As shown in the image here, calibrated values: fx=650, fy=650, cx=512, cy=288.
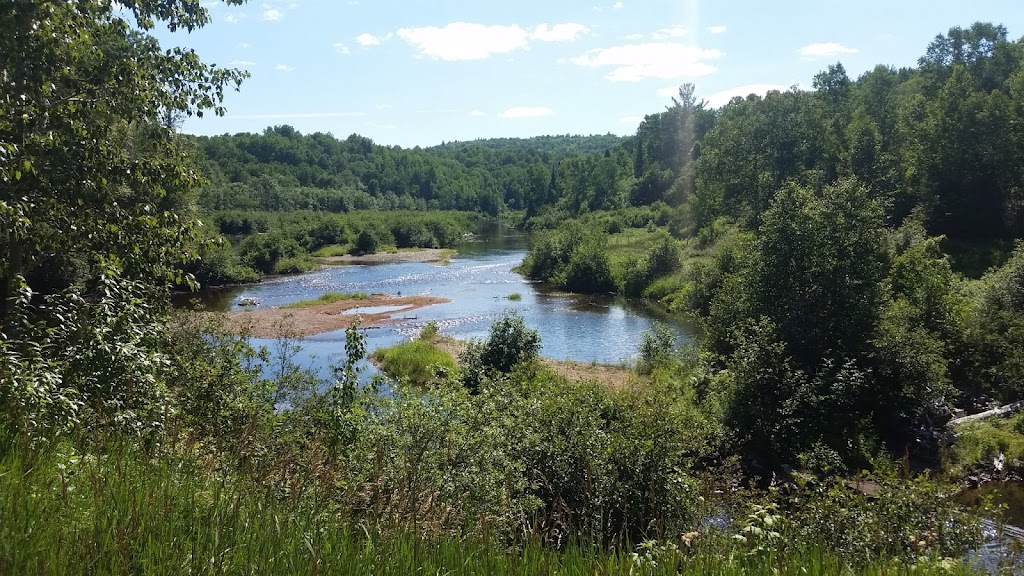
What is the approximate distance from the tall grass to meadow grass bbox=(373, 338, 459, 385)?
23.0 m

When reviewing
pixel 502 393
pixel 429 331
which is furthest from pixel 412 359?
pixel 502 393

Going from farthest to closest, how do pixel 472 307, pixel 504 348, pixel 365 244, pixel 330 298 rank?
1. pixel 365 244
2. pixel 330 298
3. pixel 472 307
4. pixel 504 348

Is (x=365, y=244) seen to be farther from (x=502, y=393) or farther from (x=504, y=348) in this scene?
(x=502, y=393)

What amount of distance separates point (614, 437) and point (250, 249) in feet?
205

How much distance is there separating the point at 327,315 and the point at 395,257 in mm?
40648

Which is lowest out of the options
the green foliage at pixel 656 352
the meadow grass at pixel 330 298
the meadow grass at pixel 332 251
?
the green foliage at pixel 656 352

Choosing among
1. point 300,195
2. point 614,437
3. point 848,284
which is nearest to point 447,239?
point 300,195

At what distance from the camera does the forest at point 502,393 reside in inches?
160

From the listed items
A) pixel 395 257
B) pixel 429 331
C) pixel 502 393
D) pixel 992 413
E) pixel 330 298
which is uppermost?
pixel 502 393

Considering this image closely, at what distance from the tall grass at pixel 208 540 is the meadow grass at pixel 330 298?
43833 mm

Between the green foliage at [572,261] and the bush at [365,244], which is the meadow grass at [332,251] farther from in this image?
the green foliage at [572,261]

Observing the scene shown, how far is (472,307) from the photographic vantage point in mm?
45094

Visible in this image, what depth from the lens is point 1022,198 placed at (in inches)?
1606

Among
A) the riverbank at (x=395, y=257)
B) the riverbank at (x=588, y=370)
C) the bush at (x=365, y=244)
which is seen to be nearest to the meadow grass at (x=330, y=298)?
the riverbank at (x=588, y=370)
